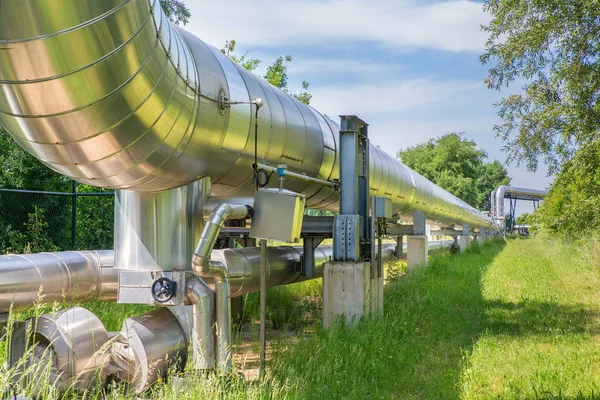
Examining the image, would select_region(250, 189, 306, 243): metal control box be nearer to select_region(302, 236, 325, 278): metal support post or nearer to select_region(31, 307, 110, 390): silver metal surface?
select_region(31, 307, 110, 390): silver metal surface

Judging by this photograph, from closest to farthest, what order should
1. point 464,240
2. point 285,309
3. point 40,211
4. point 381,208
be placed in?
point 381,208 → point 285,309 → point 40,211 → point 464,240

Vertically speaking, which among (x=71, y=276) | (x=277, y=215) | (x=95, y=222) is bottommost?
(x=71, y=276)

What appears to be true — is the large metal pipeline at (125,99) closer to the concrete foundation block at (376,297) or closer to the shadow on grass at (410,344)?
the shadow on grass at (410,344)

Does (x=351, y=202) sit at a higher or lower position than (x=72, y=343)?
higher

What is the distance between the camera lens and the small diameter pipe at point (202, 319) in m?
4.82

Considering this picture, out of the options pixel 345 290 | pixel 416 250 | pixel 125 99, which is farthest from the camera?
pixel 416 250

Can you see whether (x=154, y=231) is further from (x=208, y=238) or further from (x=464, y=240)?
(x=464, y=240)

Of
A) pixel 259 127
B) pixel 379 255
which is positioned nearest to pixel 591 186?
pixel 379 255

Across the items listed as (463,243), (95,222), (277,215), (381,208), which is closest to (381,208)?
(381,208)

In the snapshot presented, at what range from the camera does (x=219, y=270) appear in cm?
519

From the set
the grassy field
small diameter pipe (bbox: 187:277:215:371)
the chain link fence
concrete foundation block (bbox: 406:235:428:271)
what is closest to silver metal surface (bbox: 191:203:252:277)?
small diameter pipe (bbox: 187:277:215:371)

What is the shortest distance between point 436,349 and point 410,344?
12.4 inches

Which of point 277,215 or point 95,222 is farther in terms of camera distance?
point 95,222

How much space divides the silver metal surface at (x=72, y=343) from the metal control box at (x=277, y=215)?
1.54 metres
